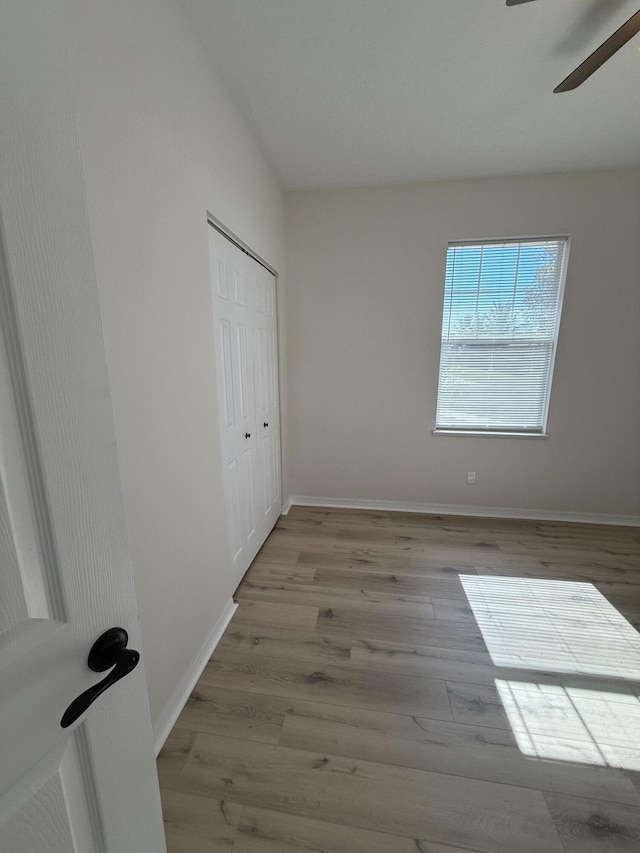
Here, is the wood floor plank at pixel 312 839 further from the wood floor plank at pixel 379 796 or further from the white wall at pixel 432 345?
the white wall at pixel 432 345

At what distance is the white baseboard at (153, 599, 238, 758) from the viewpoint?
4.23 feet

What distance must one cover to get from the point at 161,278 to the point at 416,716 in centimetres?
205

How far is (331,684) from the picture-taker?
1.51m

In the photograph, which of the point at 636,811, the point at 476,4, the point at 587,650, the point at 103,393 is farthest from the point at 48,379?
the point at 587,650

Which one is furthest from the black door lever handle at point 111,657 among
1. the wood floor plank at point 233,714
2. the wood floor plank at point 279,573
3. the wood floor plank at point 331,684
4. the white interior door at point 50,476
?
the wood floor plank at point 279,573

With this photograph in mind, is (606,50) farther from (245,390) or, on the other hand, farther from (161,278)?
(245,390)

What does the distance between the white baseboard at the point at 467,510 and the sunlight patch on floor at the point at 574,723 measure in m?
1.71

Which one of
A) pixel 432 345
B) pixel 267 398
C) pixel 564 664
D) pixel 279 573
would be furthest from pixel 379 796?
pixel 432 345

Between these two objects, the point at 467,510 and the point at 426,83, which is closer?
→ the point at 426,83

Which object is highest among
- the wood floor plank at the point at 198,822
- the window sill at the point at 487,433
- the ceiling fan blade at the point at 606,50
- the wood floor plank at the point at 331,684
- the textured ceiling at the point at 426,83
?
the textured ceiling at the point at 426,83

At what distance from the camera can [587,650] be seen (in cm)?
169

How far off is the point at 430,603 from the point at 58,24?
2.52 metres

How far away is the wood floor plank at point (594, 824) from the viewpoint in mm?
1020

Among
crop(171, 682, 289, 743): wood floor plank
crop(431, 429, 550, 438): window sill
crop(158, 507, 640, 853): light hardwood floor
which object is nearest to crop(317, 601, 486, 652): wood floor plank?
crop(158, 507, 640, 853): light hardwood floor
